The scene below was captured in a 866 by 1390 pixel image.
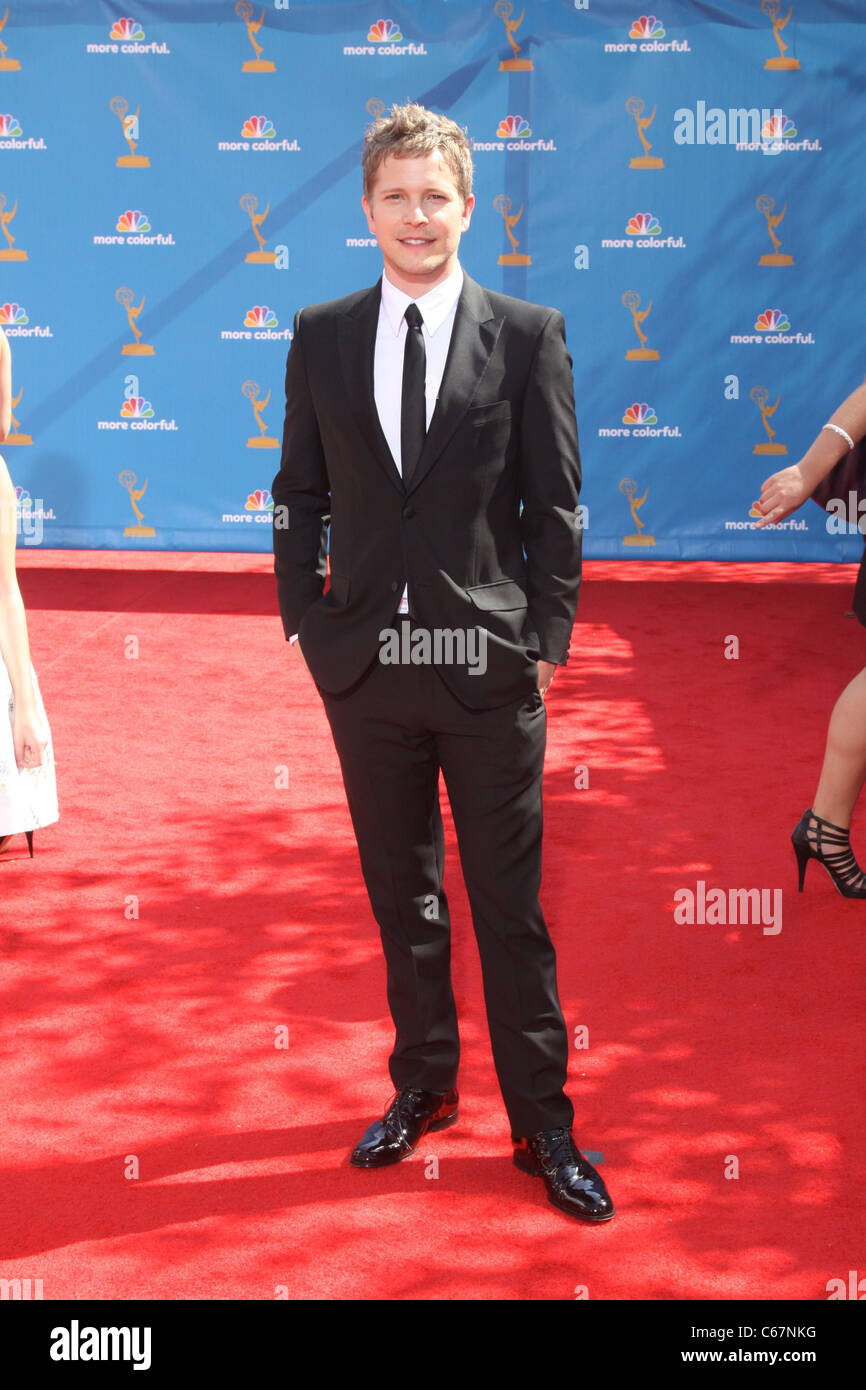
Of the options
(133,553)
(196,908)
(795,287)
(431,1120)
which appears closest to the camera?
(431,1120)

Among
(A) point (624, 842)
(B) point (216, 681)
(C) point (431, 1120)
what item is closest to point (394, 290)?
(C) point (431, 1120)

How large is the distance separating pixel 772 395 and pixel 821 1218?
7.77m

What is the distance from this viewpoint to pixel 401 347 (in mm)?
2848

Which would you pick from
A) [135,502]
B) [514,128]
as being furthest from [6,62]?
[514,128]

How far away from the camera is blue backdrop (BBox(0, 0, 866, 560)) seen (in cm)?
960

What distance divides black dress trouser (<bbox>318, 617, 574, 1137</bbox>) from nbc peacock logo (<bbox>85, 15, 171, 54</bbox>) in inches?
324

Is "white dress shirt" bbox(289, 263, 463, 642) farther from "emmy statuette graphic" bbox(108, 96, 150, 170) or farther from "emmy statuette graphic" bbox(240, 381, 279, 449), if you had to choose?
"emmy statuette graphic" bbox(108, 96, 150, 170)

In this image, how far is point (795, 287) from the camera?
9.76 meters

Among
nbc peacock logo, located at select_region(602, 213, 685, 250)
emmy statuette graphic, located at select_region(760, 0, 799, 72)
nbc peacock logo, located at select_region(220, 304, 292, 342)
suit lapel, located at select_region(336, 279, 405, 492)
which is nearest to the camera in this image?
suit lapel, located at select_region(336, 279, 405, 492)

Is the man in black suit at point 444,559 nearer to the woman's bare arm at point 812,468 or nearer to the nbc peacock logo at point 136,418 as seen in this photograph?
the woman's bare arm at point 812,468

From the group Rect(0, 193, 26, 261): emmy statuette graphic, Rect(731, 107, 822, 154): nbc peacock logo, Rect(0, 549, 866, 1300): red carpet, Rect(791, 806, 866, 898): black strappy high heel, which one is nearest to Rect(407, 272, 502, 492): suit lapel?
Rect(0, 549, 866, 1300): red carpet

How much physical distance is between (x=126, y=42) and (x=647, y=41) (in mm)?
3491

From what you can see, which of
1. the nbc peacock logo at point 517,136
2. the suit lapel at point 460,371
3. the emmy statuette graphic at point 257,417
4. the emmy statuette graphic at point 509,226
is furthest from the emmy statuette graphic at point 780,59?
the suit lapel at point 460,371

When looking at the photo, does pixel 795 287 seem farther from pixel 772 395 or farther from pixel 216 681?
pixel 216 681
